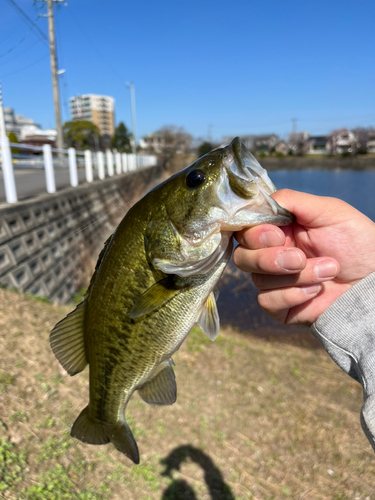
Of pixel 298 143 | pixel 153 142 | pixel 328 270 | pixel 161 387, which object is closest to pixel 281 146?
pixel 298 143

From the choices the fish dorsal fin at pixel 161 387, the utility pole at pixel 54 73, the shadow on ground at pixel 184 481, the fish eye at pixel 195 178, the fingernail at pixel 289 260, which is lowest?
the shadow on ground at pixel 184 481

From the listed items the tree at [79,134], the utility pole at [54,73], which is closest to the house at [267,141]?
the tree at [79,134]

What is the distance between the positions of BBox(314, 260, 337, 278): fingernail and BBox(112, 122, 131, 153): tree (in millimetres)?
67914

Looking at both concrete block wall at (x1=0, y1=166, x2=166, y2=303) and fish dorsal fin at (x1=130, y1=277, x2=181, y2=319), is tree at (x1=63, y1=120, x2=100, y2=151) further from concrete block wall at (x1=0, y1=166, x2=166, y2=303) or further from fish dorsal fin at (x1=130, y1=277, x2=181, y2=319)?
fish dorsal fin at (x1=130, y1=277, x2=181, y2=319)

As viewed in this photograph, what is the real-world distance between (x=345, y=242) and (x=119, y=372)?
1.40 metres

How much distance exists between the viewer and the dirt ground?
2789mm

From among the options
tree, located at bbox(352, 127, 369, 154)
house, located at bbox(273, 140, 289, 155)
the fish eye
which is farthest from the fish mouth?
house, located at bbox(273, 140, 289, 155)

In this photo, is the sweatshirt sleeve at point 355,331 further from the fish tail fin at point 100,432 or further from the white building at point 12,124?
the white building at point 12,124

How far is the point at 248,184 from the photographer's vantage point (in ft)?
4.34

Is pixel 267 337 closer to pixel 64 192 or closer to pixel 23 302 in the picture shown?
pixel 23 302

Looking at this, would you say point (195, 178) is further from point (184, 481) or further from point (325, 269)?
point (184, 481)

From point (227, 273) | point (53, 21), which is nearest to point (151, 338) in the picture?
point (227, 273)

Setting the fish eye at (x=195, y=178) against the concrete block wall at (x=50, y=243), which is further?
the concrete block wall at (x=50, y=243)

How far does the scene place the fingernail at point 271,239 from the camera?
156cm
